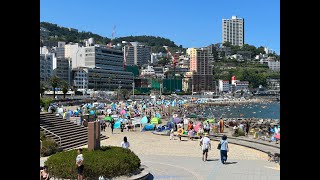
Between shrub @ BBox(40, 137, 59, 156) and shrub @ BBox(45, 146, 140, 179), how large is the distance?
561 centimetres

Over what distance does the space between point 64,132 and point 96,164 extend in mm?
11491

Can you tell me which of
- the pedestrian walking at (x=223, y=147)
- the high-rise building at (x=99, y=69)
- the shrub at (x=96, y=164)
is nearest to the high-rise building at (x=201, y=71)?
the high-rise building at (x=99, y=69)

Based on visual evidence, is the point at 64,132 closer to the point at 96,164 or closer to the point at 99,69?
the point at 96,164

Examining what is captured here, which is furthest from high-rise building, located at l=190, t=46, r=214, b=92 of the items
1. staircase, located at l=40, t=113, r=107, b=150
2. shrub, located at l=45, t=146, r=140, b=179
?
shrub, located at l=45, t=146, r=140, b=179

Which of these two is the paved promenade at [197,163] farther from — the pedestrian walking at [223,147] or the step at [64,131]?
the step at [64,131]

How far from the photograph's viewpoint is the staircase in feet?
68.5

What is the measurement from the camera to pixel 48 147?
60.2 feet

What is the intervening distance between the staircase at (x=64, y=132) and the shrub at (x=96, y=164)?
25.6ft

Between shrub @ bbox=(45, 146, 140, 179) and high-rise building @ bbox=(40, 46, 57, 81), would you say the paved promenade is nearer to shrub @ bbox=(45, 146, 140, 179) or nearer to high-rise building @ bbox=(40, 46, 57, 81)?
shrub @ bbox=(45, 146, 140, 179)

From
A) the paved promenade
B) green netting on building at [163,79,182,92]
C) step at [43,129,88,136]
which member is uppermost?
green netting on building at [163,79,182,92]
